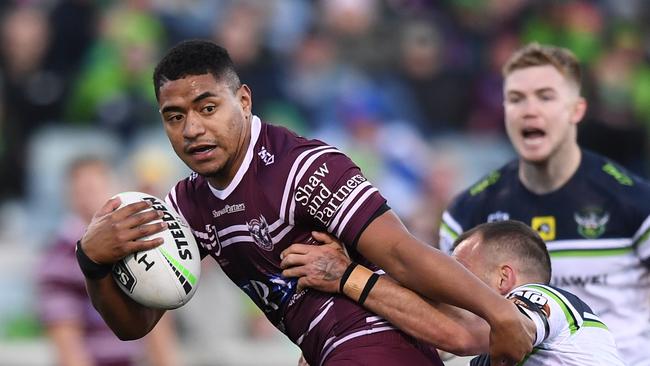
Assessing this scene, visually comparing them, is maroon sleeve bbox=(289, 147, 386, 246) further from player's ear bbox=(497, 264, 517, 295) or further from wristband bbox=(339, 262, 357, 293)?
player's ear bbox=(497, 264, 517, 295)

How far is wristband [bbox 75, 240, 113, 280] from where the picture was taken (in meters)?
4.69

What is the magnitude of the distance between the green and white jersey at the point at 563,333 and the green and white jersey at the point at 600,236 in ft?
4.51

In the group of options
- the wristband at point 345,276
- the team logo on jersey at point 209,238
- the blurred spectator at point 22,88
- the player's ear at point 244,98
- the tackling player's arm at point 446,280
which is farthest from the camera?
the blurred spectator at point 22,88

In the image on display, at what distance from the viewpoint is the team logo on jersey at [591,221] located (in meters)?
6.15

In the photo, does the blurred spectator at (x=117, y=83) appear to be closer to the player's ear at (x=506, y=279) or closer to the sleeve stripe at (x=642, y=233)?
the sleeve stripe at (x=642, y=233)

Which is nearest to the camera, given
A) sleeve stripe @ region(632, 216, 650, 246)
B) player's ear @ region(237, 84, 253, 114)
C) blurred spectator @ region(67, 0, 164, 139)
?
player's ear @ region(237, 84, 253, 114)

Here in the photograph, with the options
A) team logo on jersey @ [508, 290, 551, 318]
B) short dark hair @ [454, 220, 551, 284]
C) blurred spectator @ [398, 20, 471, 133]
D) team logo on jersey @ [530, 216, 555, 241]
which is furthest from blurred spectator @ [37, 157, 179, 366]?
blurred spectator @ [398, 20, 471, 133]

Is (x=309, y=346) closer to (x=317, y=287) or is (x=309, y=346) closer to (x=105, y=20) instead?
(x=317, y=287)

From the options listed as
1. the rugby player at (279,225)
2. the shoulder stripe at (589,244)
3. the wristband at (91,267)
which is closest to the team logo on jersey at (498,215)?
the shoulder stripe at (589,244)

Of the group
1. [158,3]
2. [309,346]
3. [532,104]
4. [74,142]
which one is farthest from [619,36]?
[309,346]

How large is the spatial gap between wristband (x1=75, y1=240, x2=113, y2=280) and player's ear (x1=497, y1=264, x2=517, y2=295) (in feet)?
5.15

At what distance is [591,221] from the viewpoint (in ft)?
20.3

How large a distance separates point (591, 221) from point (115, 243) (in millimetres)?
2685

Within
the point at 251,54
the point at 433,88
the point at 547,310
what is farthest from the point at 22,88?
the point at 547,310
